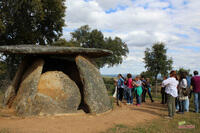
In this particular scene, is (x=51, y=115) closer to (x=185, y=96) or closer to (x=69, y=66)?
(x=69, y=66)

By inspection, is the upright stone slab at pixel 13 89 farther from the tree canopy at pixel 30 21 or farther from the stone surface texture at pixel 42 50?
the tree canopy at pixel 30 21

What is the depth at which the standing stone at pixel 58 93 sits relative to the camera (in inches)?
303

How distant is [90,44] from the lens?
39.3 meters

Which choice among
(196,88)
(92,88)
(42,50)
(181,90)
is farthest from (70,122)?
(196,88)

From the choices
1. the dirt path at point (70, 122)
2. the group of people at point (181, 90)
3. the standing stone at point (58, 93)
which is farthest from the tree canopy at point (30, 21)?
the group of people at point (181, 90)

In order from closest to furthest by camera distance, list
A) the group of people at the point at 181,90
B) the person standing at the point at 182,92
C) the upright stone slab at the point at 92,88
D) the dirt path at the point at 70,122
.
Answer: the dirt path at the point at 70,122 < the group of people at the point at 181,90 < the upright stone slab at the point at 92,88 < the person standing at the point at 182,92

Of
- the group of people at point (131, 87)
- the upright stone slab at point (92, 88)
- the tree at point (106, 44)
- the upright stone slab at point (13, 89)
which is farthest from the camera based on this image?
the tree at point (106, 44)

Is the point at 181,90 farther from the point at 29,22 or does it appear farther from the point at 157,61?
the point at 29,22

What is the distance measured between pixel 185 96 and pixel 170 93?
1.59 m

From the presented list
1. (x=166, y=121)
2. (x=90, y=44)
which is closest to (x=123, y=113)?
(x=166, y=121)

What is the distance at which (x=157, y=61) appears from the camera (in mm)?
18969

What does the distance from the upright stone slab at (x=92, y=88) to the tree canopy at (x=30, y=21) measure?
9.63 meters

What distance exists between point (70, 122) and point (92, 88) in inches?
80.8

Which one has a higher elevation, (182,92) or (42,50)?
(42,50)
